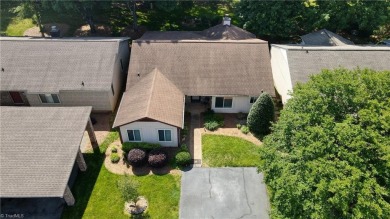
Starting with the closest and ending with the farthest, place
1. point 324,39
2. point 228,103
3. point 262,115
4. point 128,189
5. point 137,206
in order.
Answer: point 128,189, point 137,206, point 262,115, point 228,103, point 324,39

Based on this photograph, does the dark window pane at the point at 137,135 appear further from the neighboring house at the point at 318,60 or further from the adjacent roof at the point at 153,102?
the neighboring house at the point at 318,60

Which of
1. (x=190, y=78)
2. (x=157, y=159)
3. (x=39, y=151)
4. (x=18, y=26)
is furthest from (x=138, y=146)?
(x=18, y=26)

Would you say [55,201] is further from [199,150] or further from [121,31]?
[121,31]

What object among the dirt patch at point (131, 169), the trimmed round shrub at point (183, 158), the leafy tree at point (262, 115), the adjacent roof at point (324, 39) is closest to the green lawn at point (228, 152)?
the trimmed round shrub at point (183, 158)

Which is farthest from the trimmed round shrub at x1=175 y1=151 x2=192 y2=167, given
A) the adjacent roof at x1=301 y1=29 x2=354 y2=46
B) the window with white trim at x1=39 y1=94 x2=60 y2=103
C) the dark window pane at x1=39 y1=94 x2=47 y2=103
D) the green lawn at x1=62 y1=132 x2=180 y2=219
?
the adjacent roof at x1=301 y1=29 x2=354 y2=46

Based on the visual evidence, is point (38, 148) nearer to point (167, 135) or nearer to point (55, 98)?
point (55, 98)

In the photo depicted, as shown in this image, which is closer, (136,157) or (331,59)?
(136,157)

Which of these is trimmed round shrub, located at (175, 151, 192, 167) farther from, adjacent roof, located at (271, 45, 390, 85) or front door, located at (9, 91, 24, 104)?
front door, located at (9, 91, 24, 104)
